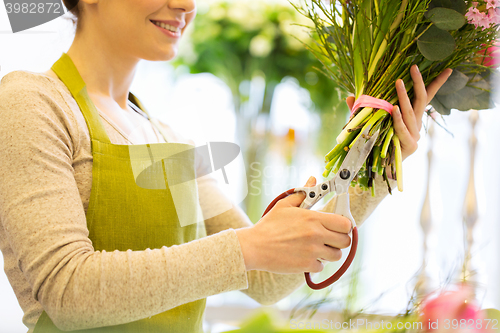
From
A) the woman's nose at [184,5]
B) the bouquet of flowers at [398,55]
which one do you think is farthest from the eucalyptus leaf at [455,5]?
the woman's nose at [184,5]

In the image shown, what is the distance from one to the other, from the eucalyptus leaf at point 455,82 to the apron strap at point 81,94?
18.1 inches

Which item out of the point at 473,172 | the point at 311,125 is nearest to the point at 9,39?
the point at 311,125

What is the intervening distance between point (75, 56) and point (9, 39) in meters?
0.28

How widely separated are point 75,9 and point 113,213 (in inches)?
12.5

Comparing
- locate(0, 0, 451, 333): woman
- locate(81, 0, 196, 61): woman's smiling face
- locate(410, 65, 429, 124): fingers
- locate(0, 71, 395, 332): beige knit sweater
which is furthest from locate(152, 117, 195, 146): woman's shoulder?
locate(410, 65, 429, 124): fingers

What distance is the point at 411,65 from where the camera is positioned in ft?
1.66

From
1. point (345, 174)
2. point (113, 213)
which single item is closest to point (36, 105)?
point (113, 213)

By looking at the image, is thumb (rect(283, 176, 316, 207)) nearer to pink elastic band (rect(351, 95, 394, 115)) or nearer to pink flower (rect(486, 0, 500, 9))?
pink elastic band (rect(351, 95, 394, 115))

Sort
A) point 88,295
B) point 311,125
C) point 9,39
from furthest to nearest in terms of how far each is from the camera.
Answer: point 311,125, point 9,39, point 88,295

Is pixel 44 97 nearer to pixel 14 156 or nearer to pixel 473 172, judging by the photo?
pixel 14 156

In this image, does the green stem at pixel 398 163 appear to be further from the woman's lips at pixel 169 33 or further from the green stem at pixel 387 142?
the woman's lips at pixel 169 33

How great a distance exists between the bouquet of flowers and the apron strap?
0.97 ft

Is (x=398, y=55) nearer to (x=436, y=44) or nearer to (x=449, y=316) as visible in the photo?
(x=436, y=44)

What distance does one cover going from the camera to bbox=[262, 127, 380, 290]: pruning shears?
45cm
